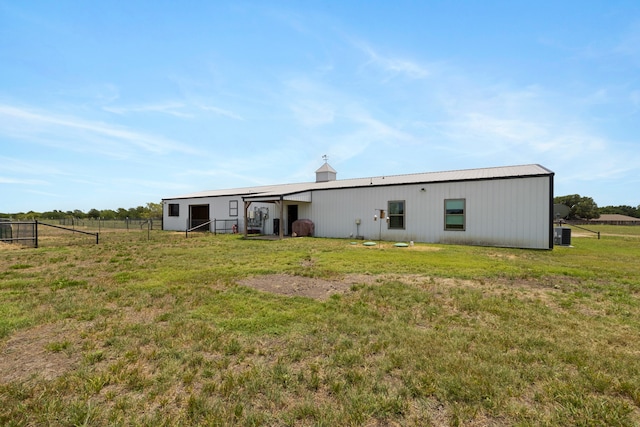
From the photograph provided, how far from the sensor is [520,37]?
891 centimetres

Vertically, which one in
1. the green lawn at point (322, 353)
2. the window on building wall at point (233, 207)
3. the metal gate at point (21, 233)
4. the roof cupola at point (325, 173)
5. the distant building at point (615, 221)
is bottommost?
the green lawn at point (322, 353)

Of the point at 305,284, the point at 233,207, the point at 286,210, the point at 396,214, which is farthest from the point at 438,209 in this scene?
the point at 233,207

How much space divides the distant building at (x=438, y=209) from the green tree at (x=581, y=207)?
67.7 m

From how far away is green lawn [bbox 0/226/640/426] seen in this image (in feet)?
7.14

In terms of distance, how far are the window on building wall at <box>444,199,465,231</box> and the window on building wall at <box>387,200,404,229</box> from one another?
6.79ft

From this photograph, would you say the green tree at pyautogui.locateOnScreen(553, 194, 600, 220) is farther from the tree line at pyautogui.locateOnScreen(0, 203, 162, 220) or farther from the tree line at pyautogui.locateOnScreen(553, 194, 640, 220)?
the tree line at pyautogui.locateOnScreen(0, 203, 162, 220)

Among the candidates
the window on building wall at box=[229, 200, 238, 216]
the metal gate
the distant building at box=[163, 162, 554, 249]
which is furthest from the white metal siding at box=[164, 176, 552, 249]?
the metal gate

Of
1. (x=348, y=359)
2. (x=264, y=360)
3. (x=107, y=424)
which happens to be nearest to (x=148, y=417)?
(x=107, y=424)

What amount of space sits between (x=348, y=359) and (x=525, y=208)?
39.8 ft

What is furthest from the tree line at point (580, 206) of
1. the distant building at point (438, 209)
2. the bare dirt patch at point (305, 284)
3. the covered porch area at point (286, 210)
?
the bare dirt patch at point (305, 284)

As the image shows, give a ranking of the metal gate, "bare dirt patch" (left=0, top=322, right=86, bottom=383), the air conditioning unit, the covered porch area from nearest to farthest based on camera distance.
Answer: "bare dirt patch" (left=0, top=322, right=86, bottom=383) → the metal gate → the air conditioning unit → the covered porch area

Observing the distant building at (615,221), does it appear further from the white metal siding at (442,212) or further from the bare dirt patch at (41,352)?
the bare dirt patch at (41,352)

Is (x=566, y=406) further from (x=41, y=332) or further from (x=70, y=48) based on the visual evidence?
(x=70, y=48)

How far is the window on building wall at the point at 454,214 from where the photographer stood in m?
13.5
